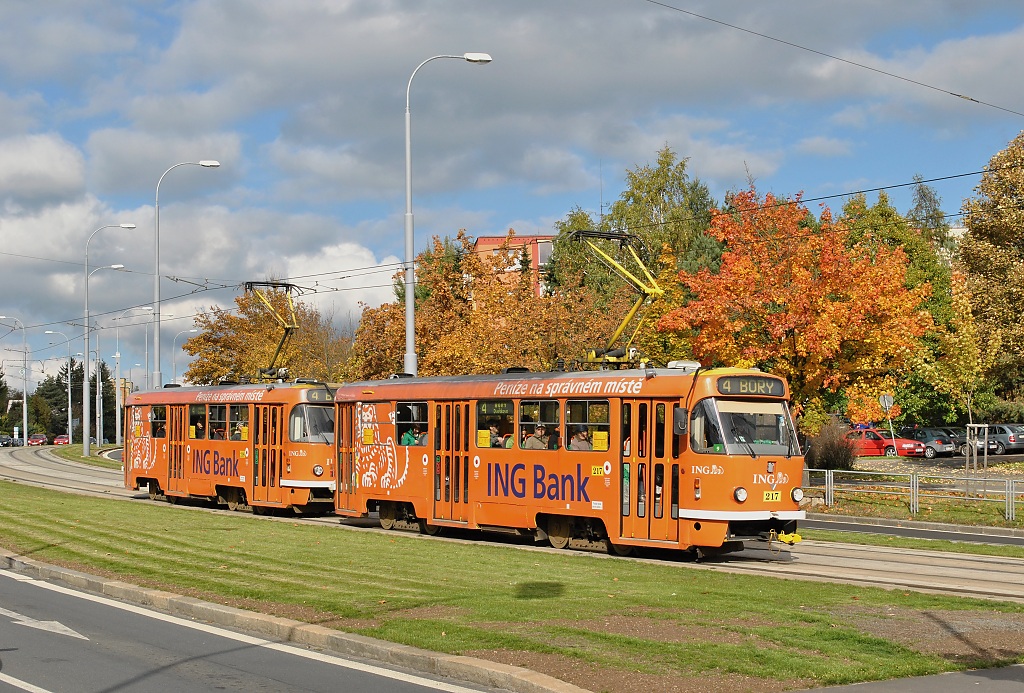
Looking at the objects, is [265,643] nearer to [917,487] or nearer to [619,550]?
[619,550]

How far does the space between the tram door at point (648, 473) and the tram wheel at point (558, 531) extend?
1641mm

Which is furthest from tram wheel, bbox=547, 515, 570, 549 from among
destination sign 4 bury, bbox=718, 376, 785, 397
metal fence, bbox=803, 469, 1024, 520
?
metal fence, bbox=803, 469, 1024, 520

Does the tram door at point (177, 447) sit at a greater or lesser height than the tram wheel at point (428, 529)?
greater

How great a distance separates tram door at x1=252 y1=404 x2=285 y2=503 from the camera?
26.9 m

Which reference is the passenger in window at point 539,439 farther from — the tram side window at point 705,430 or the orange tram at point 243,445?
the orange tram at point 243,445

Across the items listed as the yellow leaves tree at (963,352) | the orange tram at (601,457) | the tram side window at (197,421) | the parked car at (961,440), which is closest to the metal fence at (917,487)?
the orange tram at (601,457)

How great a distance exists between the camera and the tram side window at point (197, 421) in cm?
2992

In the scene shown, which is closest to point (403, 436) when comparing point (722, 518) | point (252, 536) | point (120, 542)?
point (252, 536)

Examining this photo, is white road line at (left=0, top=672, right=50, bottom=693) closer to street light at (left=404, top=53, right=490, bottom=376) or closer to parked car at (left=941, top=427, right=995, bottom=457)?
street light at (left=404, top=53, right=490, bottom=376)

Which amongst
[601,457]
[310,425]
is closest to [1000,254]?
[310,425]

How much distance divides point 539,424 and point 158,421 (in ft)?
52.2

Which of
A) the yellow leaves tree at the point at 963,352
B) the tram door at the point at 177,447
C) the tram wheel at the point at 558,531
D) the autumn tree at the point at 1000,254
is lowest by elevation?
the tram wheel at the point at 558,531

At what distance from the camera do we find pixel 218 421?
29.2m

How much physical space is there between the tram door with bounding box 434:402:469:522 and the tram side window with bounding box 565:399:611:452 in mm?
2620
